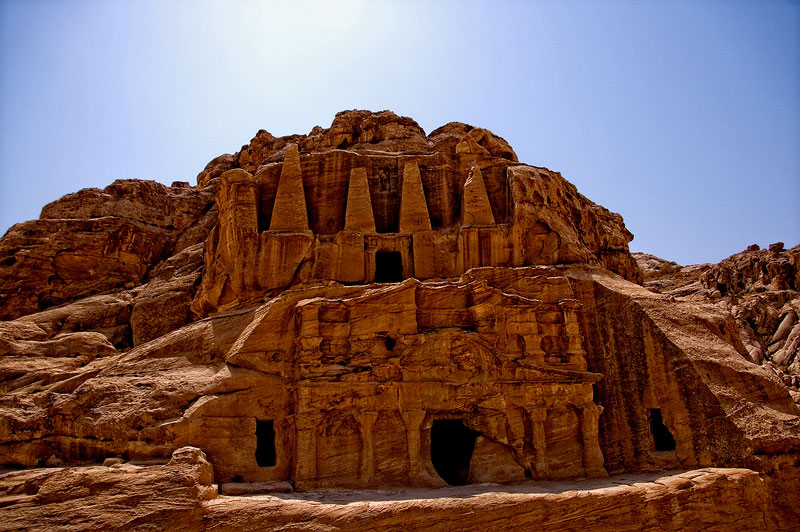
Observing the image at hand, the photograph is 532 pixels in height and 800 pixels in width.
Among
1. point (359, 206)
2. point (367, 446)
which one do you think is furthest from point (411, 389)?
point (359, 206)

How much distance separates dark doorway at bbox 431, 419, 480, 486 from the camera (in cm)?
2163

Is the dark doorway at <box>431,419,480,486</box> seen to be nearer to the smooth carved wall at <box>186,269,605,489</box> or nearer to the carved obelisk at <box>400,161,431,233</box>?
the smooth carved wall at <box>186,269,605,489</box>

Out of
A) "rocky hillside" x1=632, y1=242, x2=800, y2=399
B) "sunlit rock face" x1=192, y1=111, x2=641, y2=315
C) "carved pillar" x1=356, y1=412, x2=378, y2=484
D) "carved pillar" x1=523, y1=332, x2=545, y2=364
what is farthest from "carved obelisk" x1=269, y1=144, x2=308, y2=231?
"rocky hillside" x1=632, y1=242, x2=800, y2=399

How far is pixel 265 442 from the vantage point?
19.7 meters

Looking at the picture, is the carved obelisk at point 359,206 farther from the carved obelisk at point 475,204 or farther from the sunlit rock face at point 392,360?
the carved obelisk at point 475,204

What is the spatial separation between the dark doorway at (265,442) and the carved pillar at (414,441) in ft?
14.8

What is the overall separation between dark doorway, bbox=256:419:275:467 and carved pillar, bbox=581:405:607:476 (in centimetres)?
1022

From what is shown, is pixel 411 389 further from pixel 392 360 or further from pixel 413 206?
pixel 413 206

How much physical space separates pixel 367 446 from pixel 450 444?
200 inches

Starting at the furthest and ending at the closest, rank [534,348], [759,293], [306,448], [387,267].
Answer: [759,293], [387,267], [534,348], [306,448]

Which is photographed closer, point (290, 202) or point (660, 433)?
point (660, 433)

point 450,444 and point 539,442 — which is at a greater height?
point 539,442

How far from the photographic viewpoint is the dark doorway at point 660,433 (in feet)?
66.7

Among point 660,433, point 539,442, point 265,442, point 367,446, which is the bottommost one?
point 660,433
